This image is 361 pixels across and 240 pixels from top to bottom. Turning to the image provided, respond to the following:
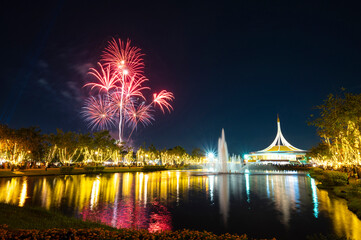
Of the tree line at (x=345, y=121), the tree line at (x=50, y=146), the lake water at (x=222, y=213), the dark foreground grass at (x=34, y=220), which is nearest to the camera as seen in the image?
the dark foreground grass at (x=34, y=220)

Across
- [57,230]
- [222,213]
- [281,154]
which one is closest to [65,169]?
[222,213]

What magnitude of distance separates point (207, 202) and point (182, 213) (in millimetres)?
3911

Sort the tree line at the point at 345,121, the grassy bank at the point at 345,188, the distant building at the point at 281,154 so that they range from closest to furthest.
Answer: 1. the grassy bank at the point at 345,188
2. the tree line at the point at 345,121
3. the distant building at the point at 281,154

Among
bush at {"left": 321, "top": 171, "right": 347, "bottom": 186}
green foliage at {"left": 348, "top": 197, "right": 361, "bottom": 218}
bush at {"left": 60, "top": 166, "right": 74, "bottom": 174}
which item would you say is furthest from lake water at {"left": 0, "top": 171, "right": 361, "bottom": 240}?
bush at {"left": 60, "top": 166, "right": 74, "bottom": 174}

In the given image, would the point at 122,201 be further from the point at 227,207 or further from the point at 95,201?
the point at 227,207

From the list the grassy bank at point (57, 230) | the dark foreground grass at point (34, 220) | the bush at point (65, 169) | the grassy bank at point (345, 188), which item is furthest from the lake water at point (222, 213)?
the bush at point (65, 169)

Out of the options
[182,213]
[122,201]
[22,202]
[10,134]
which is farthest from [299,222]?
[10,134]

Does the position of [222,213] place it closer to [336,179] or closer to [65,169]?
[336,179]

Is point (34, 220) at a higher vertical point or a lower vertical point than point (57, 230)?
lower

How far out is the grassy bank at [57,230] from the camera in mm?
7328

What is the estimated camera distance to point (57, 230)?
7.94 metres

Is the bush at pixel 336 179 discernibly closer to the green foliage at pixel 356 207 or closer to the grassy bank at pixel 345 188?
the grassy bank at pixel 345 188

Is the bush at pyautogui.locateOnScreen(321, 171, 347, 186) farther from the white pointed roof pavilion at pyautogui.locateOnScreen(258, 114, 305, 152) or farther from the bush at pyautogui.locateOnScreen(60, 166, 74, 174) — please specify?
the white pointed roof pavilion at pyautogui.locateOnScreen(258, 114, 305, 152)

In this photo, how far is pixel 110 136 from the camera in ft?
235
